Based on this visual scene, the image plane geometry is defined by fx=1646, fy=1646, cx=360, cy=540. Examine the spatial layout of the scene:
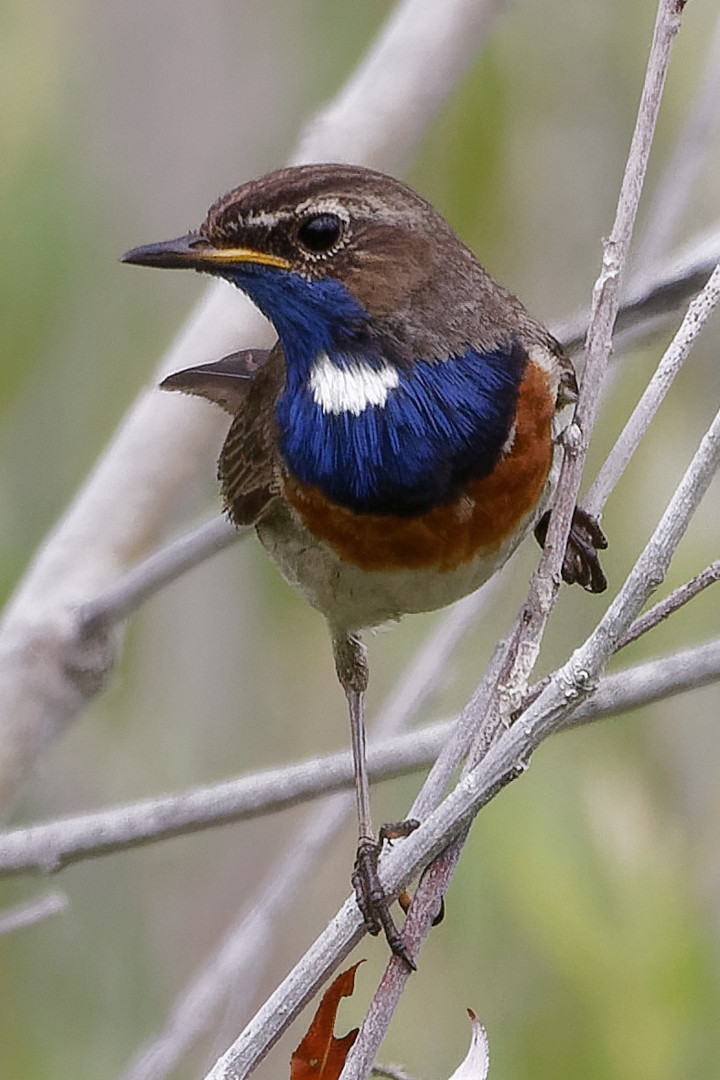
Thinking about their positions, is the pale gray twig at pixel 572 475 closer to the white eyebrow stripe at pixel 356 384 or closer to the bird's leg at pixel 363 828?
the bird's leg at pixel 363 828

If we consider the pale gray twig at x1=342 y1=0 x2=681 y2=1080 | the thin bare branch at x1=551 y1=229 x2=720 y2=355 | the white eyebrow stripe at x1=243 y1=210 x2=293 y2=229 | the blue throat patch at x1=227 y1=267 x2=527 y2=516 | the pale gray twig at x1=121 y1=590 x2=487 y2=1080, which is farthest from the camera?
the pale gray twig at x1=121 y1=590 x2=487 y2=1080

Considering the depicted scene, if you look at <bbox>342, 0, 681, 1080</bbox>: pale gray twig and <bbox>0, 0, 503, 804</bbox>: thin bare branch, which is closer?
<bbox>342, 0, 681, 1080</bbox>: pale gray twig

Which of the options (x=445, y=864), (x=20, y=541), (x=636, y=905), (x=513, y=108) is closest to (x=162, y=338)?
(x=20, y=541)

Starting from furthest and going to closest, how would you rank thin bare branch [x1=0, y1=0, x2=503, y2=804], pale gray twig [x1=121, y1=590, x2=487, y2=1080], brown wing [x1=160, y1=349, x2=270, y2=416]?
thin bare branch [x1=0, y1=0, x2=503, y2=804] < brown wing [x1=160, y1=349, x2=270, y2=416] < pale gray twig [x1=121, y1=590, x2=487, y2=1080]

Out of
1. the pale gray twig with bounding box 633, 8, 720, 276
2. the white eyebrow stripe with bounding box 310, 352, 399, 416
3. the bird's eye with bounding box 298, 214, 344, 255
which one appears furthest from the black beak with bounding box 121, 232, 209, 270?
the pale gray twig with bounding box 633, 8, 720, 276

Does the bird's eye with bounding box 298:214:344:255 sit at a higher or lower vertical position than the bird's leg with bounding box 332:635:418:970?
higher

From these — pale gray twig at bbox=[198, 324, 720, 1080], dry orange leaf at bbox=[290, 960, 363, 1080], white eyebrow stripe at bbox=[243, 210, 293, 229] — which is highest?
white eyebrow stripe at bbox=[243, 210, 293, 229]

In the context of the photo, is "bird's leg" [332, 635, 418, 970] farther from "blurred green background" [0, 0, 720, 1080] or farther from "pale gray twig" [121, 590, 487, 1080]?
"blurred green background" [0, 0, 720, 1080]

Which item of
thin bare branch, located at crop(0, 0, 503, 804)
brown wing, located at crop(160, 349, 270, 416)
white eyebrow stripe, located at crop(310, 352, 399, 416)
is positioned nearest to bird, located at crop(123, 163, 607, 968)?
white eyebrow stripe, located at crop(310, 352, 399, 416)
